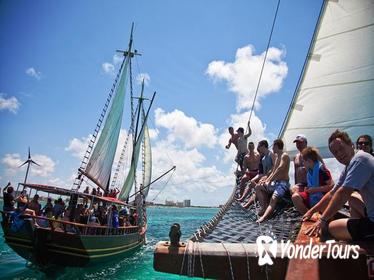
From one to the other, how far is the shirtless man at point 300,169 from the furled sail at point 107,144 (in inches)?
731

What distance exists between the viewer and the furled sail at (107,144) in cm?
2300

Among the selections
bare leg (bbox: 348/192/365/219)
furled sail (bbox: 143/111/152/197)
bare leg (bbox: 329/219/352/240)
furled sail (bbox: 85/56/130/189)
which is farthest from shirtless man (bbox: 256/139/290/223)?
furled sail (bbox: 143/111/152/197)

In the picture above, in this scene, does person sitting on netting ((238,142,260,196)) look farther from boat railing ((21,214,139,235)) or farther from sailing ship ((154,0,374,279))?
boat railing ((21,214,139,235))

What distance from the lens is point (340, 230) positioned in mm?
3076

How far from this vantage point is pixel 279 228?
5.23m

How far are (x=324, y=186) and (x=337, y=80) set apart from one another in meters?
2.94

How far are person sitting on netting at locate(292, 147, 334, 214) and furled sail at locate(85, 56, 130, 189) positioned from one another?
764 inches

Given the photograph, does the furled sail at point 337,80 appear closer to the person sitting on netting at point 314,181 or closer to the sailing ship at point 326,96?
the sailing ship at point 326,96

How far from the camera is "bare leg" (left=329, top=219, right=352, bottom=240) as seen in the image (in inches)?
118

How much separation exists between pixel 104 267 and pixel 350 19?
1657cm

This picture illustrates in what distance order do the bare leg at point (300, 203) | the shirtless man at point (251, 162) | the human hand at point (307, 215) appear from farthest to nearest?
1. the shirtless man at point (251, 162)
2. the bare leg at point (300, 203)
3. the human hand at point (307, 215)

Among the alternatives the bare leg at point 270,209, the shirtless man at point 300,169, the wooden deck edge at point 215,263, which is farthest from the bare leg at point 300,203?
the wooden deck edge at point 215,263

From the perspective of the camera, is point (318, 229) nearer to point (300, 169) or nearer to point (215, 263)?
point (215, 263)

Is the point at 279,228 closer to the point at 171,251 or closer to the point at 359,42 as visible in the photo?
the point at 171,251
